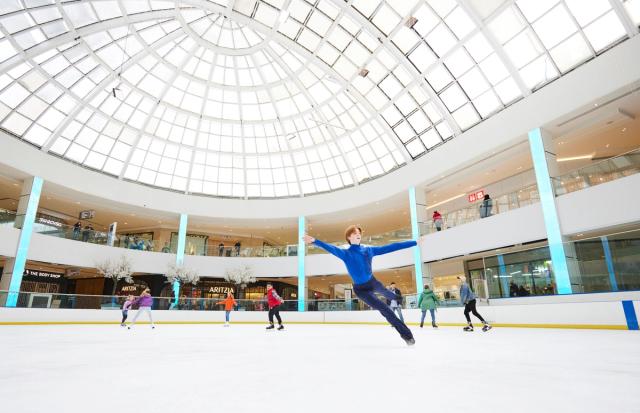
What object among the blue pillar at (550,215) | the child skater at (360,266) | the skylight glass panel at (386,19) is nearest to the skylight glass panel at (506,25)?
the blue pillar at (550,215)

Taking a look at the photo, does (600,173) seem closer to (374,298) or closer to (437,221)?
(437,221)

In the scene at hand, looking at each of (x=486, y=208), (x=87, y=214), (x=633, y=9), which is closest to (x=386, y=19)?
(x=633, y=9)

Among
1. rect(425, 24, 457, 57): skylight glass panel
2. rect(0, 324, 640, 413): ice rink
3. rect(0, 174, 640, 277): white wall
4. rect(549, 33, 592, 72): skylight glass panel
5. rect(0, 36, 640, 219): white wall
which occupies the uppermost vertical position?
rect(425, 24, 457, 57): skylight glass panel

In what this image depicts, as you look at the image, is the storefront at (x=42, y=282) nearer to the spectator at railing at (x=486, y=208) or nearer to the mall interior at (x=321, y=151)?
the mall interior at (x=321, y=151)

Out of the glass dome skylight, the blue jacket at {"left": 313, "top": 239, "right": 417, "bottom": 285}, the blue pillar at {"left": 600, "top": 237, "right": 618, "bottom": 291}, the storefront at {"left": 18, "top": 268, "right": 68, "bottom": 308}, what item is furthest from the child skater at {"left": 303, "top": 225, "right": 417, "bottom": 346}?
the storefront at {"left": 18, "top": 268, "right": 68, "bottom": 308}

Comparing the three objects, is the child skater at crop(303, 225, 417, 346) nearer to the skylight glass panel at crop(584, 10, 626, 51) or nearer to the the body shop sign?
the skylight glass panel at crop(584, 10, 626, 51)

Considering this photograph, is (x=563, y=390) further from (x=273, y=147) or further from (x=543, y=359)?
(x=273, y=147)

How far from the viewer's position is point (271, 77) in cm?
2764

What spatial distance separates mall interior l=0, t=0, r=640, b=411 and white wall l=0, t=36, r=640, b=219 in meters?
0.11

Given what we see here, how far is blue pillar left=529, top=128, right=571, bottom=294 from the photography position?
15719mm

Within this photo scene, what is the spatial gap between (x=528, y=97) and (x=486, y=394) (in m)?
19.7

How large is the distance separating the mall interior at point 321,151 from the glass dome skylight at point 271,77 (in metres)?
0.12

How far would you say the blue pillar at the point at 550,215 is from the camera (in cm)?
1572

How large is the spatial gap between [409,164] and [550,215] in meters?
10.5
